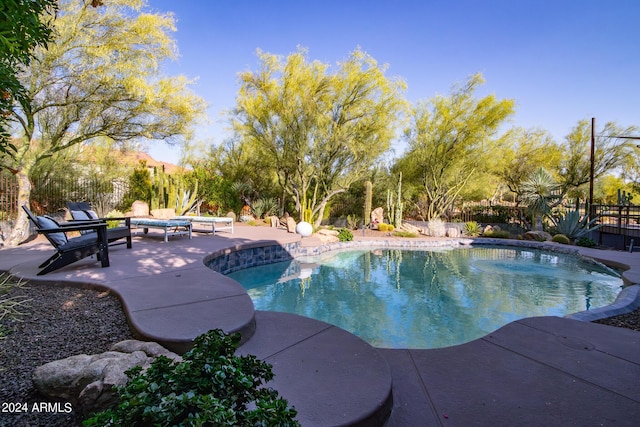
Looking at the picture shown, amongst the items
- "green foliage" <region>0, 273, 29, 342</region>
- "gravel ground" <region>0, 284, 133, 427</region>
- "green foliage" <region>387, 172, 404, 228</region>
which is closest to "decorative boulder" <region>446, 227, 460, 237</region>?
"green foliage" <region>387, 172, 404, 228</region>

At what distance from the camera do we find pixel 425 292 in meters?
5.65

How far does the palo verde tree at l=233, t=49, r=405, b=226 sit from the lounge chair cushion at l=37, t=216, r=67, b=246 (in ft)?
28.5

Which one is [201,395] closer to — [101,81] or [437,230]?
[101,81]

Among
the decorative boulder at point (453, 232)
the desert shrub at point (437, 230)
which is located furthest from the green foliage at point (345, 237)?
the decorative boulder at point (453, 232)

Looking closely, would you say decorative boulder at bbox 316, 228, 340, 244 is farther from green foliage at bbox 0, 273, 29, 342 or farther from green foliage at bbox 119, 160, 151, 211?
green foliage at bbox 0, 273, 29, 342

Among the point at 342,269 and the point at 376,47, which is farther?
the point at 376,47

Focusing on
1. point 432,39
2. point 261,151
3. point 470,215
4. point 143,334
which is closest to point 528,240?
point 470,215

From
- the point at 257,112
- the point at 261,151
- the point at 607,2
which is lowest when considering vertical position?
the point at 261,151

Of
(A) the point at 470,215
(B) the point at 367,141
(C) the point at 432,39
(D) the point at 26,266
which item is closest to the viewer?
(D) the point at 26,266

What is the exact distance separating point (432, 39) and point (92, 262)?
10.5 metres

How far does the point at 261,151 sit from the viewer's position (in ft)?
42.7

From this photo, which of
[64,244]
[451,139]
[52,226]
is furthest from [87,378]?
[451,139]

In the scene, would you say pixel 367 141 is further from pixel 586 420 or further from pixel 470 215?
pixel 586 420

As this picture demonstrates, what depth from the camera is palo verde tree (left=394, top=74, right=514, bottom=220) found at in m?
13.2
